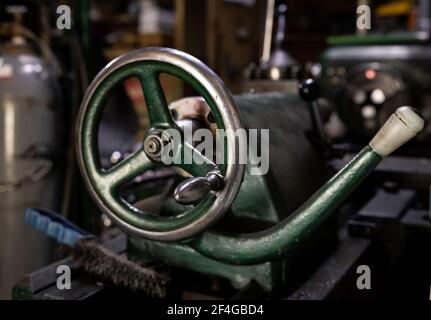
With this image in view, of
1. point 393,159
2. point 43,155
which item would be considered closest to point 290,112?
point 393,159

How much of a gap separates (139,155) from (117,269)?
0.24 m

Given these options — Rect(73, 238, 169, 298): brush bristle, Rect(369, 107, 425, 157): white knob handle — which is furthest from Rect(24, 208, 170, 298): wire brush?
Rect(369, 107, 425, 157): white knob handle

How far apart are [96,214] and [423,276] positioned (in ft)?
3.62

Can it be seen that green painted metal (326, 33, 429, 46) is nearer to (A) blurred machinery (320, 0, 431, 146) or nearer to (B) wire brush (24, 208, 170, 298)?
(A) blurred machinery (320, 0, 431, 146)

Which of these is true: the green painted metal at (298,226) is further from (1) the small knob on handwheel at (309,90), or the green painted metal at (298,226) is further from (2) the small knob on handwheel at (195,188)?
(1) the small knob on handwheel at (309,90)

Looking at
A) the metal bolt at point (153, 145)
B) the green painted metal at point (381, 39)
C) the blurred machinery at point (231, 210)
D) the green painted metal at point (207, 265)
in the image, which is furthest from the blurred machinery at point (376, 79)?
the metal bolt at point (153, 145)

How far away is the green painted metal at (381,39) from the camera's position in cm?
187

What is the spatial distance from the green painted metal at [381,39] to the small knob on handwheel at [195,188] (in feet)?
4.69

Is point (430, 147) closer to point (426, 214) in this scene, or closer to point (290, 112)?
point (426, 214)

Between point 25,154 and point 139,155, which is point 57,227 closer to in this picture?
point 139,155

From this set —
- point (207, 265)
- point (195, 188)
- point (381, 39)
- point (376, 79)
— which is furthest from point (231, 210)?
point (381, 39)

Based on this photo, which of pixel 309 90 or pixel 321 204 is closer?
pixel 321 204

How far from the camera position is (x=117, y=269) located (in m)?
0.94

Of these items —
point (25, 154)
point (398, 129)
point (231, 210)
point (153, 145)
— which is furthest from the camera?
point (25, 154)
